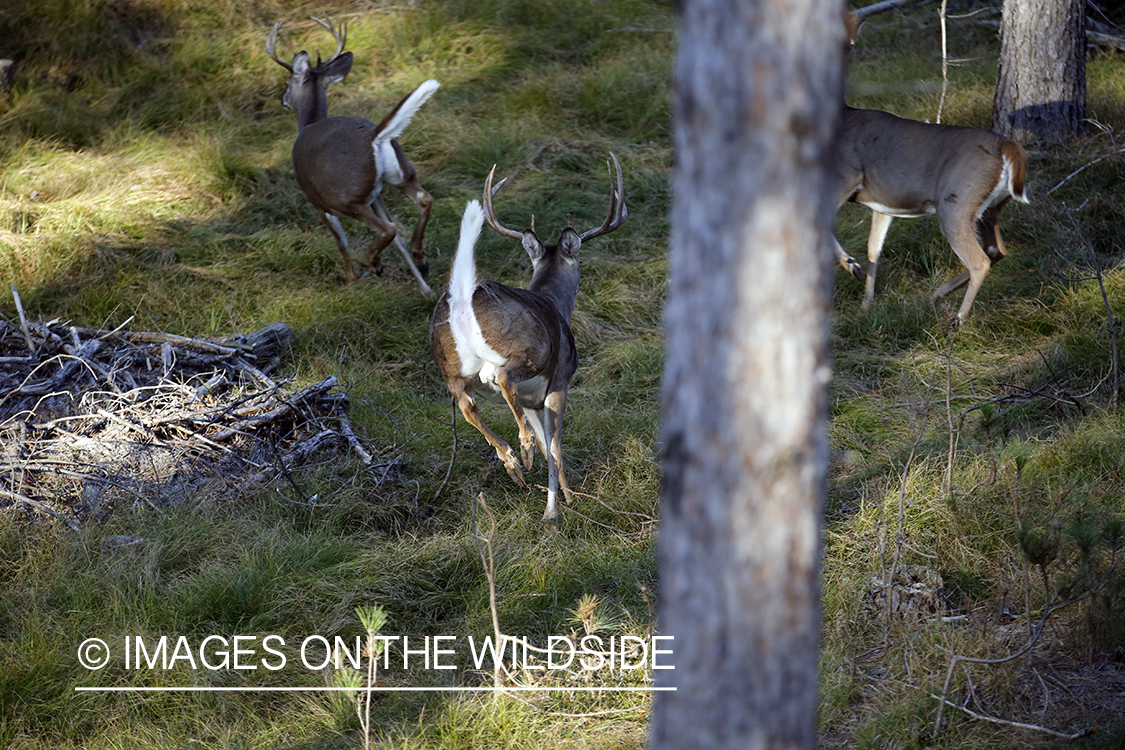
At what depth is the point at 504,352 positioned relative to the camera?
417 centimetres

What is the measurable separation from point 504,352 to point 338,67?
4.24m

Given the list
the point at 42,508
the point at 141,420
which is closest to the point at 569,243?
the point at 141,420

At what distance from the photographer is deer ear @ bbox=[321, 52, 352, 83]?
24.3 ft

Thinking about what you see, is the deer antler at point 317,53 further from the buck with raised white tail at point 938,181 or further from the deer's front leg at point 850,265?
the deer's front leg at point 850,265

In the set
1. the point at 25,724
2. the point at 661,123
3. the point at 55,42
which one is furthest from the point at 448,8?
the point at 25,724

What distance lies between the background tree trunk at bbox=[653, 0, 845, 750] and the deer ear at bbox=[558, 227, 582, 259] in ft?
11.3

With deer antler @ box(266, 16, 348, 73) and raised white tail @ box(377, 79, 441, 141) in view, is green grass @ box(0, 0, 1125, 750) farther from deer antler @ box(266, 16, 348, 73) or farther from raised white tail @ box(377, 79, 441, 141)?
raised white tail @ box(377, 79, 441, 141)

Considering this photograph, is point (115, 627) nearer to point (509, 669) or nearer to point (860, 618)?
point (509, 669)

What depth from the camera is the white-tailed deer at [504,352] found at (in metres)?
4.09

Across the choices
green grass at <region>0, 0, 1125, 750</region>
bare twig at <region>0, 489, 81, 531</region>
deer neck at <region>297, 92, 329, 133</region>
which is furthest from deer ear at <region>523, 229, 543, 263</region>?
deer neck at <region>297, 92, 329, 133</region>

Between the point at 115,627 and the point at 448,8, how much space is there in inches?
310

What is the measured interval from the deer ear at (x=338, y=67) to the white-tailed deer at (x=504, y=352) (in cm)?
370

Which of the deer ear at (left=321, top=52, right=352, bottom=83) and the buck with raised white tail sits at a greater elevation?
the deer ear at (left=321, top=52, right=352, bottom=83)

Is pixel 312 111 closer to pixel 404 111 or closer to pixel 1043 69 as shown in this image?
pixel 404 111
